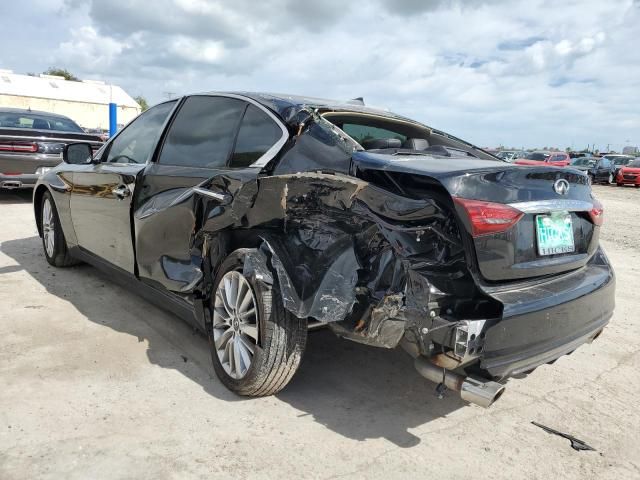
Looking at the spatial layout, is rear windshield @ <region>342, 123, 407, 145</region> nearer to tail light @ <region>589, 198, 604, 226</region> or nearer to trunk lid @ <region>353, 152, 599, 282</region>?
trunk lid @ <region>353, 152, 599, 282</region>

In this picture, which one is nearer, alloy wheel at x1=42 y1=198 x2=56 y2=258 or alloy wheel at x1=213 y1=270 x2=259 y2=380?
alloy wheel at x1=213 y1=270 x2=259 y2=380

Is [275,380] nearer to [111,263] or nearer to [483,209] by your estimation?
[483,209]

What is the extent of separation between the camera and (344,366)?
3574 millimetres

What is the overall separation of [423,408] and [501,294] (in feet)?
3.23

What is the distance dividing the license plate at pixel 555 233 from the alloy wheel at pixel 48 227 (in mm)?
4592

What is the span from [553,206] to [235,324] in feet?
5.87

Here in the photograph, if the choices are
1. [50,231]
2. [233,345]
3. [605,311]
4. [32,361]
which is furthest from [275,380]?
[50,231]

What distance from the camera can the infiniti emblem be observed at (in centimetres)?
268

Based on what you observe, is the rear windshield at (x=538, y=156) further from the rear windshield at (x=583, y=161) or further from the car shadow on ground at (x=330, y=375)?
the car shadow on ground at (x=330, y=375)

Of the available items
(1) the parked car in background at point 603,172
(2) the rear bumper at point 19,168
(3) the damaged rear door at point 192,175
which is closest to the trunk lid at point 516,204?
(3) the damaged rear door at point 192,175

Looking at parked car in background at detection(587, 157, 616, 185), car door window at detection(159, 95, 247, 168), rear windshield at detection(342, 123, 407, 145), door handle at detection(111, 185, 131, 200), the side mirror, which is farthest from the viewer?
parked car in background at detection(587, 157, 616, 185)

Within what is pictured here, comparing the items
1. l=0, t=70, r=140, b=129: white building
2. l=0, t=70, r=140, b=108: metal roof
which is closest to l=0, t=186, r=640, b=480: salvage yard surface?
l=0, t=70, r=140, b=129: white building

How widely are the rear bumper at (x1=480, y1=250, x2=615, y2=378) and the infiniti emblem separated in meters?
0.44

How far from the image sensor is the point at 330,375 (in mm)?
3426
